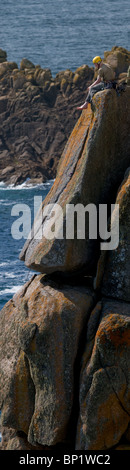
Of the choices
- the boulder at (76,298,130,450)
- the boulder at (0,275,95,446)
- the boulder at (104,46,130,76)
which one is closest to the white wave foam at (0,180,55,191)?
the boulder at (104,46,130,76)

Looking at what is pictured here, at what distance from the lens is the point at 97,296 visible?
24.2m

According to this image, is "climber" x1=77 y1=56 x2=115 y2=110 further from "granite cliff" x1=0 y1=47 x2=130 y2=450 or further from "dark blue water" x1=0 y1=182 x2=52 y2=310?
"dark blue water" x1=0 y1=182 x2=52 y2=310

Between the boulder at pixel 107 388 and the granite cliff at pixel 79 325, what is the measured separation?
0.09ft

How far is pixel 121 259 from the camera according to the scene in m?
23.6

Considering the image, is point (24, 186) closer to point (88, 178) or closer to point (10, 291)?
point (10, 291)

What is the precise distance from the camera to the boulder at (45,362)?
76.1 ft

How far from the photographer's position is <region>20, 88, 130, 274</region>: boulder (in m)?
24.1

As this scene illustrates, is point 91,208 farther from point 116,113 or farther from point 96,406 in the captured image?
point 96,406

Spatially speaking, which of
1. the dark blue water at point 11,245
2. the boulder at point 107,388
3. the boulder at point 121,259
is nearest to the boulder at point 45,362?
the boulder at point 107,388

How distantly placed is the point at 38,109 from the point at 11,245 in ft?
204

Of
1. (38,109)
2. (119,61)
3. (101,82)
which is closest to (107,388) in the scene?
(101,82)

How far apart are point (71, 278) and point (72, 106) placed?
121 meters

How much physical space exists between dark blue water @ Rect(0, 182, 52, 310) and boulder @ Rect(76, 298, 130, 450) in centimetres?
1981

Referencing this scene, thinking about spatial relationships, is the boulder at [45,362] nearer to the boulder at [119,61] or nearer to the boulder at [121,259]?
the boulder at [121,259]
